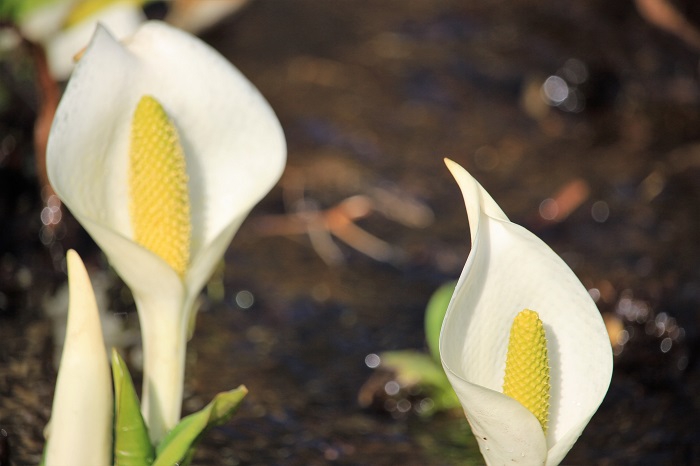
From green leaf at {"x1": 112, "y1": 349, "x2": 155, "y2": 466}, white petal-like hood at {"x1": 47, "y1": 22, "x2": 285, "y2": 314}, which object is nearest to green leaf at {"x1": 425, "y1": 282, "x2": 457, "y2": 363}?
white petal-like hood at {"x1": 47, "y1": 22, "x2": 285, "y2": 314}

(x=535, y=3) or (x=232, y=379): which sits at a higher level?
(x=232, y=379)

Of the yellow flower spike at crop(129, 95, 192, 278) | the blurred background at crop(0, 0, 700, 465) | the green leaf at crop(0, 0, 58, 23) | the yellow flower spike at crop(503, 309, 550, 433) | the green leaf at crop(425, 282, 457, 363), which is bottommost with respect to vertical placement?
the blurred background at crop(0, 0, 700, 465)

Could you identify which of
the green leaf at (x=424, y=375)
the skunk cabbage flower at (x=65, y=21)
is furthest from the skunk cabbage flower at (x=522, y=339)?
the skunk cabbage flower at (x=65, y=21)

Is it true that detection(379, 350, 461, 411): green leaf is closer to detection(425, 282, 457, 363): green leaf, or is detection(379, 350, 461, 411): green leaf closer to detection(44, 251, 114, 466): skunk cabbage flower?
detection(425, 282, 457, 363): green leaf

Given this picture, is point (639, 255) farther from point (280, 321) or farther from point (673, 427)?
point (280, 321)

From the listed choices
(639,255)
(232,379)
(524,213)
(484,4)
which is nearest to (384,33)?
(484,4)
